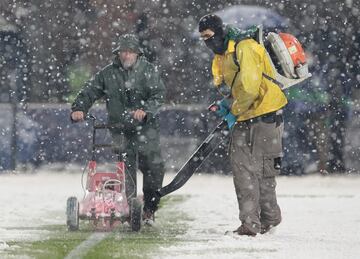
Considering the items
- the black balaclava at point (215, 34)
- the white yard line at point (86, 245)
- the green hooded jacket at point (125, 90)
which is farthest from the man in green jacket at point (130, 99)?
the black balaclava at point (215, 34)

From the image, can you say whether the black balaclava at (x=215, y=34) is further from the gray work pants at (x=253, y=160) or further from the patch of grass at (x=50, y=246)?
the patch of grass at (x=50, y=246)

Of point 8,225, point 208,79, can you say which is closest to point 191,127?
point 208,79

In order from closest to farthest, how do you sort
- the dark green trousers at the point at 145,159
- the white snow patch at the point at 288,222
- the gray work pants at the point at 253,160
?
the white snow patch at the point at 288,222, the gray work pants at the point at 253,160, the dark green trousers at the point at 145,159

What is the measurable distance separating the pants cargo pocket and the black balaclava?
1.07 m

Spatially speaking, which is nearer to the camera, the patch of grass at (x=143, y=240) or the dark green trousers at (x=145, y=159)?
the patch of grass at (x=143, y=240)

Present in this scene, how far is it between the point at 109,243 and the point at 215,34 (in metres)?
2.09

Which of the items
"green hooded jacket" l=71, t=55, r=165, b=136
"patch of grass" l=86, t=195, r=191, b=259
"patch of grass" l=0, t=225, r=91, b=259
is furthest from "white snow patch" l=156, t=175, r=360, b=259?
"green hooded jacket" l=71, t=55, r=165, b=136

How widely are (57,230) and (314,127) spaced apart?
9.41 m

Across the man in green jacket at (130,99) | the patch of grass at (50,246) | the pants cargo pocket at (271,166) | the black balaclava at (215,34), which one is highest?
the black balaclava at (215,34)

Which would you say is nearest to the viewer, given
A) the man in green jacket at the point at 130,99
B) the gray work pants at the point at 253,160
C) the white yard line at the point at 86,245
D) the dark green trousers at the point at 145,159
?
the white yard line at the point at 86,245

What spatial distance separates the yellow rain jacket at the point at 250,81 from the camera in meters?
11.2

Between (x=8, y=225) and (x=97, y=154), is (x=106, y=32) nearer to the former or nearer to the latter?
(x=97, y=154)

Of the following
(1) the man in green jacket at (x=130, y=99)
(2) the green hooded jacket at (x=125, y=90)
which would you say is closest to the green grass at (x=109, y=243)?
(1) the man in green jacket at (x=130, y=99)

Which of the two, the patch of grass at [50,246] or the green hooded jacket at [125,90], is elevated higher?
the green hooded jacket at [125,90]
